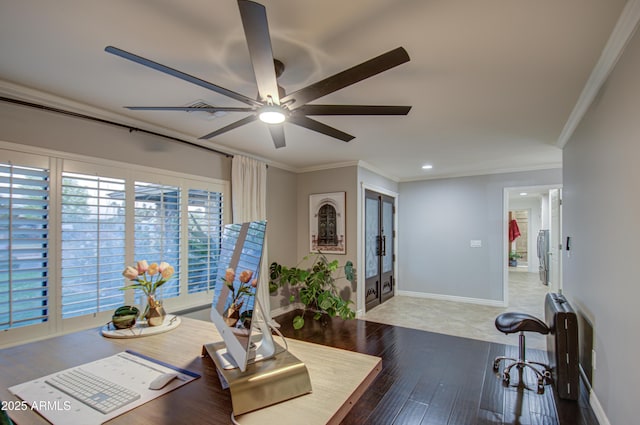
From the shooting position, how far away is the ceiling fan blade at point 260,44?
1.16m

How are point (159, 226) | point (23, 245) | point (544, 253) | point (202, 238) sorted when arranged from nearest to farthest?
point (23, 245) → point (159, 226) → point (202, 238) → point (544, 253)

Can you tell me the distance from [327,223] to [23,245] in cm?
361

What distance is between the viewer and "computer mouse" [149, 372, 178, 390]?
105cm

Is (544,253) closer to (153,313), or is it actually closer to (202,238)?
(202,238)

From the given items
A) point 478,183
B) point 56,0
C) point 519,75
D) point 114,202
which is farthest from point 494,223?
point 56,0

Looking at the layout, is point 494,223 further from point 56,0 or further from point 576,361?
point 56,0

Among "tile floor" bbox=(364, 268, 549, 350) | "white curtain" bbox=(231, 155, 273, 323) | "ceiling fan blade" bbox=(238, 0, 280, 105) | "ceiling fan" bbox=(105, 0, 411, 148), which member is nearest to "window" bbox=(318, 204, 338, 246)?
"white curtain" bbox=(231, 155, 273, 323)

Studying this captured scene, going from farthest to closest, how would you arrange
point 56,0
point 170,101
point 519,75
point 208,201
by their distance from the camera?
point 208,201
point 170,101
point 519,75
point 56,0

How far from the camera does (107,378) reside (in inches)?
44.6

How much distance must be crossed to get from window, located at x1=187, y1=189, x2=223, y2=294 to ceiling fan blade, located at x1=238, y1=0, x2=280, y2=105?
223 centimetres

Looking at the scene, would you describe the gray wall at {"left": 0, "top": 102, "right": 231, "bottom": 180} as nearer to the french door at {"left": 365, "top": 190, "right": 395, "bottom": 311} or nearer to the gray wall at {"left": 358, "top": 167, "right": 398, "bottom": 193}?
the gray wall at {"left": 358, "top": 167, "right": 398, "bottom": 193}

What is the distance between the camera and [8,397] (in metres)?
1.01

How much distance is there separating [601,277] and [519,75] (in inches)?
61.6

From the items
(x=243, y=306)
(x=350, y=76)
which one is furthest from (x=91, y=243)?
(x=350, y=76)
